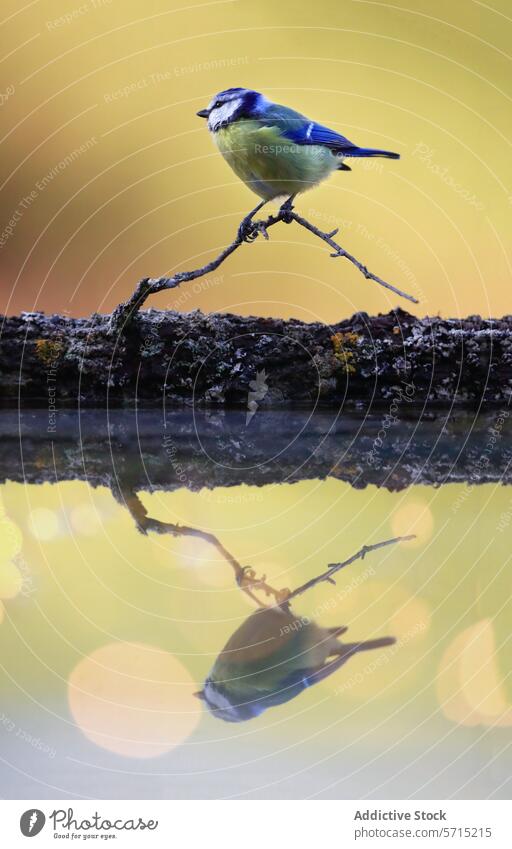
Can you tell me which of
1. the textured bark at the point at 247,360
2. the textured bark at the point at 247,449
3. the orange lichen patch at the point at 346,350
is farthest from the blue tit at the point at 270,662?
the orange lichen patch at the point at 346,350

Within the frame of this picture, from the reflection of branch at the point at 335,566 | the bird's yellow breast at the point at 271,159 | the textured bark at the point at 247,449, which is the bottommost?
the reflection of branch at the point at 335,566

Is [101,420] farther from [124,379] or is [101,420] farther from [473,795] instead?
[473,795]

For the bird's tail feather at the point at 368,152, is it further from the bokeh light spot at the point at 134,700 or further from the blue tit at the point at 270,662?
the bokeh light spot at the point at 134,700

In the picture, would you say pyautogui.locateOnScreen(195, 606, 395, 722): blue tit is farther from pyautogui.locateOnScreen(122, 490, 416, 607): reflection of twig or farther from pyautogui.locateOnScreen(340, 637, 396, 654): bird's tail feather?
pyautogui.locateOnScreen(122, 490, 416, 607): reflection of twig

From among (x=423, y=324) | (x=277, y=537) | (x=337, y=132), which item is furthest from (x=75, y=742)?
(x=423, y=324)

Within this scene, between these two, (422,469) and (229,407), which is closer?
(422,469)

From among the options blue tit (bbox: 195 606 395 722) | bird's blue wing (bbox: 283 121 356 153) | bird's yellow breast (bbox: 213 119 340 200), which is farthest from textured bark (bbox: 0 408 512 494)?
bird's blue wing (bbox: 283 121 356 153)
